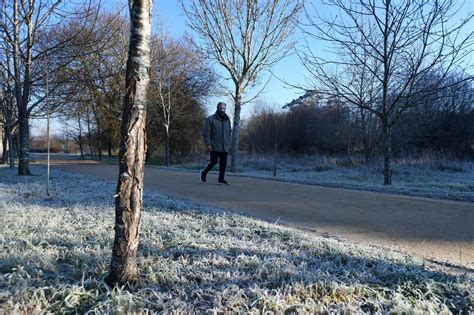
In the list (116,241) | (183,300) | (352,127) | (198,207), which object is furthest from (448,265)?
(352,127)

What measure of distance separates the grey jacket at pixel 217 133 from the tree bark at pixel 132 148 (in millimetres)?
5997

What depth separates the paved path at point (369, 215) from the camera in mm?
3600

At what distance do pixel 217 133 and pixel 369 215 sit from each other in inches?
173

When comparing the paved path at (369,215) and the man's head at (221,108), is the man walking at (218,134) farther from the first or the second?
the paved path at (369,215)

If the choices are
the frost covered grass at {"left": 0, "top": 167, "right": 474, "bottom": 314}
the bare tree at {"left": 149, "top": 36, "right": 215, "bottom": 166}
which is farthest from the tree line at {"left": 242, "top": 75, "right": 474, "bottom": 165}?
the frost covered grass at {"left": 0, "top": 167, "right": 474, "bottom": 314}

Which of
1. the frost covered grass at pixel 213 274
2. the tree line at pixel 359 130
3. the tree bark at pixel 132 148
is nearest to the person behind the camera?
the frost covered grass at pixel 213 274

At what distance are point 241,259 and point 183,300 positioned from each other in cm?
73

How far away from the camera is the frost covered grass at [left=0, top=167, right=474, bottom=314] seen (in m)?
1.96

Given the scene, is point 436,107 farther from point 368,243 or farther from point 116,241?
point 116,241

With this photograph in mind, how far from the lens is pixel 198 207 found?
16.6ft

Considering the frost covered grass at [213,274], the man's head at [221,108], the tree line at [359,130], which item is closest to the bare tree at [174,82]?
the tree line at [359,130]

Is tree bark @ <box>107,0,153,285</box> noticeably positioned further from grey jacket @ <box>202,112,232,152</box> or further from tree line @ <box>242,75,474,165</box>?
tree line @ <box>242,75,474,165</box>

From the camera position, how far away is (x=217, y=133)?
8.25 metres

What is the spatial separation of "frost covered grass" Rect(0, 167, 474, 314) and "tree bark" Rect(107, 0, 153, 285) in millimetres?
193
